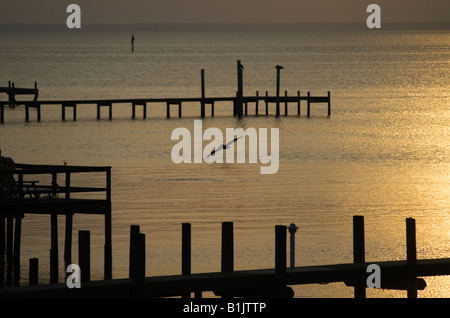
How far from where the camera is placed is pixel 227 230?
19.6 m

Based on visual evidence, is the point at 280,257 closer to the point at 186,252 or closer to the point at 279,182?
the point at 186,252

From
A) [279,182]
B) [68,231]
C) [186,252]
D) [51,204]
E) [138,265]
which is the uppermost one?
[279,182]

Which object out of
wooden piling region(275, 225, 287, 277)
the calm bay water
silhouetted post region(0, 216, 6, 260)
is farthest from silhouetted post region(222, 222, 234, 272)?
silhouetted post region(0, 216, 6, 260)

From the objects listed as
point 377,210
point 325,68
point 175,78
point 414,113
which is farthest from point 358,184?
point 325,68

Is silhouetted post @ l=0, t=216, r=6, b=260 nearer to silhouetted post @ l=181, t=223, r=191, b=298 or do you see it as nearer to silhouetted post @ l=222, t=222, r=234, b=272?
silhouetted post @ l=181, t=223, r=191, b=298

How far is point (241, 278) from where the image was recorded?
18.7 m

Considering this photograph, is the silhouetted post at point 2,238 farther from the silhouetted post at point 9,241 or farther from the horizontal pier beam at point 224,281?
the horizontal pier beam at point 224,281

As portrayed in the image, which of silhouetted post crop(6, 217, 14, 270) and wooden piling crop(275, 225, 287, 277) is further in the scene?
silhouetted post crop(6, 217, 14, 270)

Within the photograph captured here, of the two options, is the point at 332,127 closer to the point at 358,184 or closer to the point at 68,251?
the point at 358,184

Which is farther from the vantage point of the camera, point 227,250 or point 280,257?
point 227,250

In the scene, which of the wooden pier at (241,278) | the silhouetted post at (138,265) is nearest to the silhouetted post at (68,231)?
the wooden pier at (241,278)

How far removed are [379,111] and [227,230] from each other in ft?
211

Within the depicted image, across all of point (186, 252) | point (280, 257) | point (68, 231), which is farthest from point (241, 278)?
point (68, 231)

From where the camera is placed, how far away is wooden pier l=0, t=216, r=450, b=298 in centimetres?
1769
